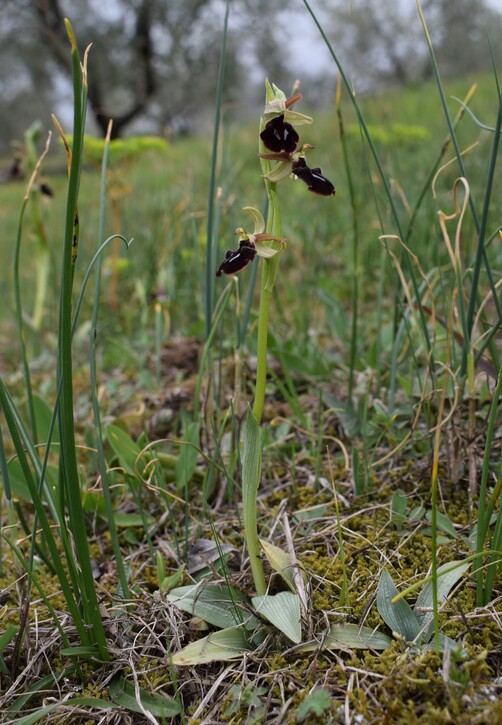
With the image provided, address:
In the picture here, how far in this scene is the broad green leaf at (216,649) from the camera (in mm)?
831

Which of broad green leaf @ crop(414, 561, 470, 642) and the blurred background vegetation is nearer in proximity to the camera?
broad green leaf @ crop(414, 561, 470, 642)

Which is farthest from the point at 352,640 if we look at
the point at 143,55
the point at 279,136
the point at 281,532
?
the point at 143,55

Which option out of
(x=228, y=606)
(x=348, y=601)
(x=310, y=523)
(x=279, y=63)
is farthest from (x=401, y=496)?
(x=279, y=63)

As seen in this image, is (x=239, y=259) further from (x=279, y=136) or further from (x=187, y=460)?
(x=187, y=460)

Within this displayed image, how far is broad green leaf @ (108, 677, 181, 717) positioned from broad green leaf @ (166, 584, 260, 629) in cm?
13

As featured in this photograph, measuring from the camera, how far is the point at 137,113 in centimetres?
1670

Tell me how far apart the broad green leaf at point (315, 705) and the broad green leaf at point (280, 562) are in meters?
0.18

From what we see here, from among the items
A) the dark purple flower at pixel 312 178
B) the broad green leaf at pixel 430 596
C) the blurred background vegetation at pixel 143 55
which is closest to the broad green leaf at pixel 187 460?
the broad green leaf at pixel 430 596

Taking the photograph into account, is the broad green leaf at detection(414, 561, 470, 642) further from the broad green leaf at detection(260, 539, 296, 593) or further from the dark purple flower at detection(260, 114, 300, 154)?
the dark purple flower at detection(260, 114, 300, 154)

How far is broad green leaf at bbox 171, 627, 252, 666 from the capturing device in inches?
32.7

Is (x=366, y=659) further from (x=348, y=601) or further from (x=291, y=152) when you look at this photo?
(x=291, y=152)

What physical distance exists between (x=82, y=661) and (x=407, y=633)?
50 centimetres

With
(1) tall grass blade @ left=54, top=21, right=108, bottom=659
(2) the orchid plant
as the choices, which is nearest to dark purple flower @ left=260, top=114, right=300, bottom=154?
(2) the orchid plant

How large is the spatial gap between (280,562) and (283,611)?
0.09m
